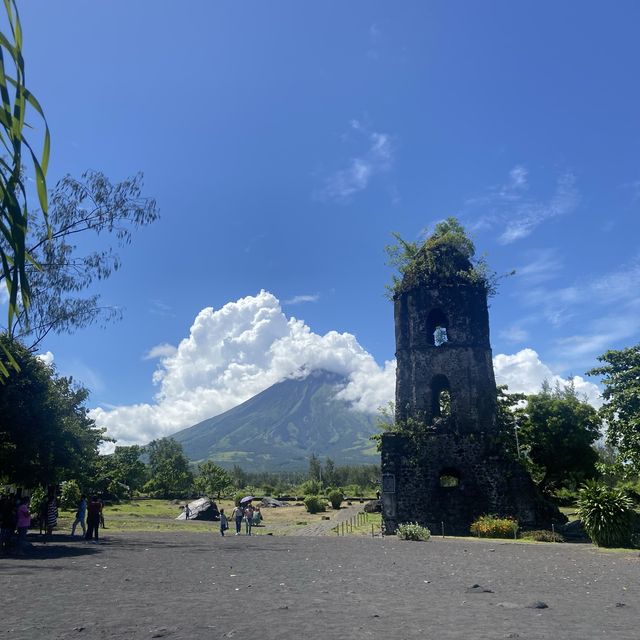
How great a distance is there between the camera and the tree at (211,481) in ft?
183

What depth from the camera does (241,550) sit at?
622 inches

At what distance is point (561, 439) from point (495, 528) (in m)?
15.1

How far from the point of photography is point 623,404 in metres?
19.5

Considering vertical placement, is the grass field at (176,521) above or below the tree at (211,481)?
below

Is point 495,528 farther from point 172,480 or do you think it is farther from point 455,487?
point 172,480

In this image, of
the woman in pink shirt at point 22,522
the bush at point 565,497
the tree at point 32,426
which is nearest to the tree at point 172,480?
the bush at point 565,497

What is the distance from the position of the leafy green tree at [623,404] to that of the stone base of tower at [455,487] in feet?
11.9

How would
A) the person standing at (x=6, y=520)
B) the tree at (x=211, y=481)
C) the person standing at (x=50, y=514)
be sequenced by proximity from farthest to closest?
the tree at (x=211, y=481) → the person standing at (x=50, y=514) → the person standing at (x=6, y=520)

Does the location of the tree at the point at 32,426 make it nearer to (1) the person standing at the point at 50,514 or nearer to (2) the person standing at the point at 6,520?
(1) the person standing at the point at 50,514

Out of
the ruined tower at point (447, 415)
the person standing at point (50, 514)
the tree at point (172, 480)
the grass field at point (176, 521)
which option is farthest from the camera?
the tree at point (172, 480)

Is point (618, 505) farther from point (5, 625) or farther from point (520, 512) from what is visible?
point (5, 625)

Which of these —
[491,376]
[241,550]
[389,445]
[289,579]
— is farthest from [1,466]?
[491,376]

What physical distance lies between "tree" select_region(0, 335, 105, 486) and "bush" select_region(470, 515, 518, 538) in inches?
590

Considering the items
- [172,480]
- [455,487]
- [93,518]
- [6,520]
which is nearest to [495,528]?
[455,487]
